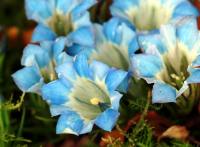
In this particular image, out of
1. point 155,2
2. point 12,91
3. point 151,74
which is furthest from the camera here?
point 12,91

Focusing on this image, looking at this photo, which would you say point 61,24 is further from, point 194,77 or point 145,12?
point 194,77

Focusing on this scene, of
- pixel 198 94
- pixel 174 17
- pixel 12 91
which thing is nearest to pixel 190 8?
pixel 174 17

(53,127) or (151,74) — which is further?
(53,127)

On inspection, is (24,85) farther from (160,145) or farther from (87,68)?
(160,145)

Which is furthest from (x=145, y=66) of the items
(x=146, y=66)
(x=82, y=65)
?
(x=82, y=65)

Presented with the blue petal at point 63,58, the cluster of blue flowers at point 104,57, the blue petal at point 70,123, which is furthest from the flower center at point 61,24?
the blue petal at point 70,123

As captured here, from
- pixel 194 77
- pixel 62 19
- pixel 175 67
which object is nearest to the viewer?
pixel 194 77

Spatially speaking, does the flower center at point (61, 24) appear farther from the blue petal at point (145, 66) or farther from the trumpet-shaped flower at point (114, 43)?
the blue petal at point (145, 66)
